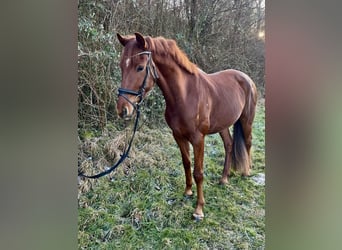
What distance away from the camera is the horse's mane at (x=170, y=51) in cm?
135

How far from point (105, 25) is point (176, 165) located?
67 cm

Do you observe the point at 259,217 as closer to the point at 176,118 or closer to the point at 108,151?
the point at 176,118

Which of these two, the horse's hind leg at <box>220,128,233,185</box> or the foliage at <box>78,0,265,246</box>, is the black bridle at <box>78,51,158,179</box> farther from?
the horse's hind leg at <box>220,128,233,185</box>

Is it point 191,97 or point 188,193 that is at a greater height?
point 191,97

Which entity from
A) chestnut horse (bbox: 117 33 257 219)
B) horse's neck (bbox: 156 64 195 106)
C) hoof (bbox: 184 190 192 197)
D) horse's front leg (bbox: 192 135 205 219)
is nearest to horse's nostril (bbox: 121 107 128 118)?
chestnut horse (bbox: 117 33 257 219)

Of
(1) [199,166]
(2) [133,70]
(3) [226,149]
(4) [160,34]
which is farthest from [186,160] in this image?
(4) [160,34]

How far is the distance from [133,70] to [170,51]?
0.18 meters

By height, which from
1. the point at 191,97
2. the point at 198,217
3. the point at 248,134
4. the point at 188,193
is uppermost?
the point at 191,97

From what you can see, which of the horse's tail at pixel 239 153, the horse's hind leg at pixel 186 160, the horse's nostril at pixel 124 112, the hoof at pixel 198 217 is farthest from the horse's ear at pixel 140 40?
the hoof at pixel 198 217

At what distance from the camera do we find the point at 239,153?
1427 millimetres

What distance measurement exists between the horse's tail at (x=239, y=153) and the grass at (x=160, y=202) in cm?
4

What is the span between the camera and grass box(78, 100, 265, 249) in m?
1.34

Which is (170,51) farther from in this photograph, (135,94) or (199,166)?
(199,166)
